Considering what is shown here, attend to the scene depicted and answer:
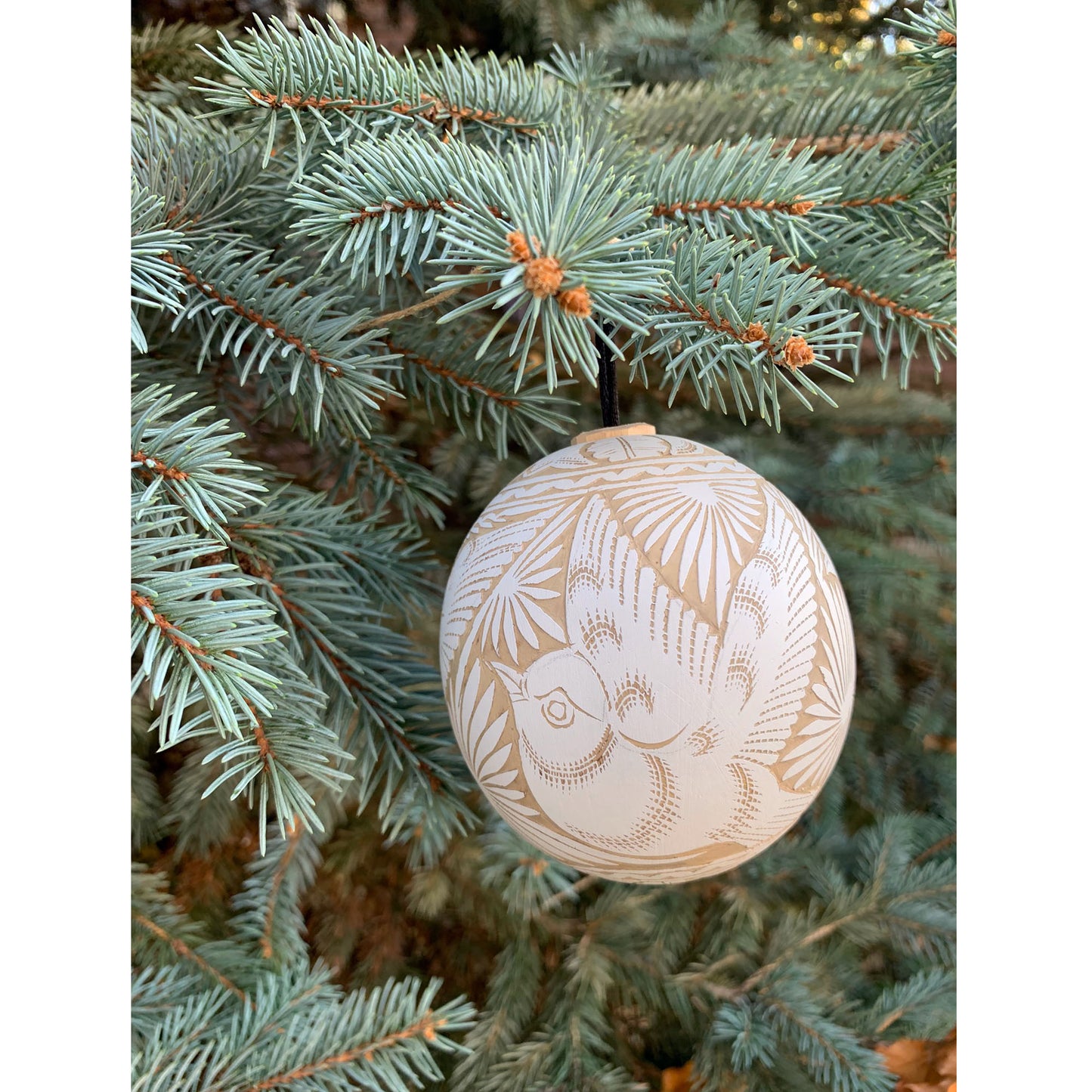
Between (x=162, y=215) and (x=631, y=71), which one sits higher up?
(x=631, y=71)

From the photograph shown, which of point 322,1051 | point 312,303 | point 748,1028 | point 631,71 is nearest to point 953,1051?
point 748,1028

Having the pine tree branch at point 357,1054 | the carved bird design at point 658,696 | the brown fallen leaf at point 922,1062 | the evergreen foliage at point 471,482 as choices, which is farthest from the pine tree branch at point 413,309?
the brown fallen leaf at point 922,1062

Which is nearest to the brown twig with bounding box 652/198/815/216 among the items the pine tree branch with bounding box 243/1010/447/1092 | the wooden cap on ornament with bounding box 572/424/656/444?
the wooden cap on ornament with bounding box 572/424/656/444

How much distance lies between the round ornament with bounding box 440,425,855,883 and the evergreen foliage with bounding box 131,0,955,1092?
0.06m

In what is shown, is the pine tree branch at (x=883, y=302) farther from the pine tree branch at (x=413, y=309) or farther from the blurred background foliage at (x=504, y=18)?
the blurred background foliage at (x=504, y=18)

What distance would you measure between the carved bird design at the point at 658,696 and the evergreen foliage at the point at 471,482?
0.08m

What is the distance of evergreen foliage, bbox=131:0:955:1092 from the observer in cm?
35

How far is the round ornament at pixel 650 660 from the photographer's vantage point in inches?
14.2

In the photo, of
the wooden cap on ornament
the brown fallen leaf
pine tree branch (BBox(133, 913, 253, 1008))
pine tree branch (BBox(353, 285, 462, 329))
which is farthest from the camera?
the brown fallen leaf

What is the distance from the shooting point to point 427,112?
1.43ft

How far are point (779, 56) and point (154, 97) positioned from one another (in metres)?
0.48

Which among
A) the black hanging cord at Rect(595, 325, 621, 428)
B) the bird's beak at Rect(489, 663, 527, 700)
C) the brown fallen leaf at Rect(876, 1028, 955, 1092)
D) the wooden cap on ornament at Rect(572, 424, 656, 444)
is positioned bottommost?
the brown fallen leaf at Rect(876, 1028, 955, 1092)

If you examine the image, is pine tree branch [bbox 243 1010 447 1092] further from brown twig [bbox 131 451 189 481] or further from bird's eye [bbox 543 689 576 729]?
brown twig [bbox 131 451 189 481]

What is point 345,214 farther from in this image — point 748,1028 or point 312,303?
point 748,1028
